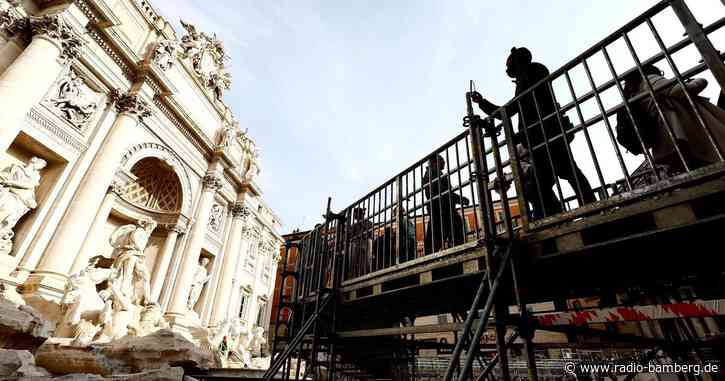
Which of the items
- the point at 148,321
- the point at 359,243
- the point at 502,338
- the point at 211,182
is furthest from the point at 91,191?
the point at 502,338

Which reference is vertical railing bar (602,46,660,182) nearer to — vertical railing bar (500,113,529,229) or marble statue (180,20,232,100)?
vertical railing bar (500,113,529,229)

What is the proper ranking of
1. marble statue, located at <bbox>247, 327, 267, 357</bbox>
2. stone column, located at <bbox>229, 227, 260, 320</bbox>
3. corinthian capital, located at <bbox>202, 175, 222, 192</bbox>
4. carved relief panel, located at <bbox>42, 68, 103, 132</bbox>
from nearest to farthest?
carved relief panel, located at <bbox>42, 68, 103, 132</bbox>
corinthian capital, located at <bbox>202, 175, 222, 192</bbox>
marble statue, located at <bbox>247, 327, 267, 357</bbox>
stone column, located at <bbox>229, 227, 260, 320</bbox>

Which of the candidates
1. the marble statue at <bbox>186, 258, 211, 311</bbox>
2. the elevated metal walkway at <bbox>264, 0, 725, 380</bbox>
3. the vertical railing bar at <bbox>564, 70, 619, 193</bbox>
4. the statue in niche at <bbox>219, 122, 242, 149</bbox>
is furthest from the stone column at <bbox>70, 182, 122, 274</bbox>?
the vertical railing bar at <bbox>564, 70, 619, 193</bbox>

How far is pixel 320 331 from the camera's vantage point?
4.61m

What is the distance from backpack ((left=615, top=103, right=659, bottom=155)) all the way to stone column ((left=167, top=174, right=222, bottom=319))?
15.0 m

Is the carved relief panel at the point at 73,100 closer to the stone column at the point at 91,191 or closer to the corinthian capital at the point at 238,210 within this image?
the stone column at the point at 91,191

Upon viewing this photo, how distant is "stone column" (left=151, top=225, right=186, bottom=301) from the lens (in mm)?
13078

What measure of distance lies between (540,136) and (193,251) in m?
15.0

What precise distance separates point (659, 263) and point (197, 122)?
17.6 meters

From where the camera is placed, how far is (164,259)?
13508 millimetres

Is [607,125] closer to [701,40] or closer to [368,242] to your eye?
[701,40]

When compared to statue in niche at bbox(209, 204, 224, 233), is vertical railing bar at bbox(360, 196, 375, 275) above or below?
below

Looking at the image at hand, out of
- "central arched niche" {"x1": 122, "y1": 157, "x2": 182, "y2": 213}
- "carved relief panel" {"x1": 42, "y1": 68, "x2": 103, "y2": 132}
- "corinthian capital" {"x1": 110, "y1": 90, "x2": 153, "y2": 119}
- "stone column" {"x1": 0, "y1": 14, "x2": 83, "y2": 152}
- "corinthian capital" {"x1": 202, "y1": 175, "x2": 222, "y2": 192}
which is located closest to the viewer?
"stone column" {"x1": 0, "y1": 14, "x2": 83, "y2": 152}

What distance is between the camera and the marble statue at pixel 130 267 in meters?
9.91
